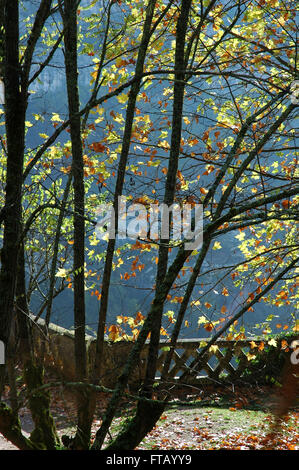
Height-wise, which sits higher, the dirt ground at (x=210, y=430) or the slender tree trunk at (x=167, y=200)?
the slender tree trunk at (x=167, y=200)

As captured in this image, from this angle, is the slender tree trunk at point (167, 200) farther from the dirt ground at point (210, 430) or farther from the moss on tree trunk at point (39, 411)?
the dirt ground at point (210, 430)

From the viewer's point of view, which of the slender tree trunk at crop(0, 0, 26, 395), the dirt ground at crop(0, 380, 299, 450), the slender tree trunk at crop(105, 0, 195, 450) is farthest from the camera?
the dirt ground at crop(0, 380, 299, 450)

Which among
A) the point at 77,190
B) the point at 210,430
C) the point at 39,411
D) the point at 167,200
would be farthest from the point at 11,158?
the point at 210,430

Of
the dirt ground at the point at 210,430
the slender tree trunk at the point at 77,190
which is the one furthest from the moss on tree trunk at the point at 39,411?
the dirt ground at the point at 210,430

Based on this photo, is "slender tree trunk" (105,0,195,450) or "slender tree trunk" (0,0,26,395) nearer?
"slender tree trunk" (0,0,26,395)

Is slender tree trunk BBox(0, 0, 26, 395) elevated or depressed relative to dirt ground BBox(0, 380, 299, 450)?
elevated

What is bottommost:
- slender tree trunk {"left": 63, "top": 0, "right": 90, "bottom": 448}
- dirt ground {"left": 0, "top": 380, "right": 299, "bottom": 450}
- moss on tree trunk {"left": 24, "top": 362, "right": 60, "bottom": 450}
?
dirt ground {"left": 0, "top": 380, "right": 299, "bottom": 450}

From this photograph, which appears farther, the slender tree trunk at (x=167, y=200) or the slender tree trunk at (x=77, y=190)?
the slender tree trunk at (x=77, y=190)

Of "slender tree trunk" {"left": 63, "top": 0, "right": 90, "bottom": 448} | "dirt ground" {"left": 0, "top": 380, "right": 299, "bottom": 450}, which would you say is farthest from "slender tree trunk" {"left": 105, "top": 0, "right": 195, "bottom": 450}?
"dirt ground" {"left": 0, "top": 380, "right": 299, "bottom": 450}

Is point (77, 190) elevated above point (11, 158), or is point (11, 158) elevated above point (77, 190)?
point (11, 158)

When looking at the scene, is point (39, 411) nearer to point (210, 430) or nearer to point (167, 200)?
point (167, 200)

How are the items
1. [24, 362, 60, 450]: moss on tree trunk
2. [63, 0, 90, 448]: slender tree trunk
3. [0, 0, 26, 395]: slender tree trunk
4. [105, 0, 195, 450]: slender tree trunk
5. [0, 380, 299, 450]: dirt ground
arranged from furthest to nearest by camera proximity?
[0, 380, 299, 450]: dirt ground → [63, 0, 90, 448]: slender tree trunk → [105, 0, 195, 450]: slender tree trunk → [24, 362, 60, 450]: moss on tree trunk → [0, 0, 26, 395]: slender tree trunk

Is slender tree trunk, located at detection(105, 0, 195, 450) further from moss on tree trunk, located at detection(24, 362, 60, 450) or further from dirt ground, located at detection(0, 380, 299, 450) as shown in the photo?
dirt ground, located at detection(0, 380, 299, 450)
